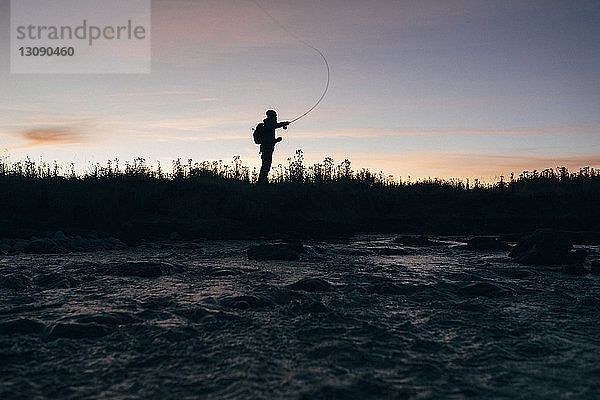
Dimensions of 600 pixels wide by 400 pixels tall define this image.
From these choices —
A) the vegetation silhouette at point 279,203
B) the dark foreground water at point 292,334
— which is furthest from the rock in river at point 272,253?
the vegetation silhouette at point 279,203

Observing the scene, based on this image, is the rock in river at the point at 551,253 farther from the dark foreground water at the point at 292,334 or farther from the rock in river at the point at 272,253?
the rock in river at the point at 272,253

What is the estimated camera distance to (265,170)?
15430 mm

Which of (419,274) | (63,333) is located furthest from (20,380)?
(419,274)

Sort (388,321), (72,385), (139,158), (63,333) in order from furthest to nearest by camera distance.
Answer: (139,158) < (388,321) < (63,333) < (72,385)

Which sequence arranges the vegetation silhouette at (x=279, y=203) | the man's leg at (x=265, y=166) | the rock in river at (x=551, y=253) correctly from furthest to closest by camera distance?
the man's leg at (x=265, y=166), the vegetation silhouette at (x=279, y=203), the rock in river at (x=551, y=253)

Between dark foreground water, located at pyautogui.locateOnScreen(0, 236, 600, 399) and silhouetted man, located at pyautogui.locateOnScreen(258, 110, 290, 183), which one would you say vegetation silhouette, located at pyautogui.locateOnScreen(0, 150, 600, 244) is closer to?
silhouetted man, located at pyautogui.locateOnScreen(258, 110, 290, 183)

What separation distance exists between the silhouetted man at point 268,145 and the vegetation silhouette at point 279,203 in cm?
48

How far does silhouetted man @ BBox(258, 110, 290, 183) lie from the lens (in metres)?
15.4

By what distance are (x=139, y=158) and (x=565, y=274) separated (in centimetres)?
1217

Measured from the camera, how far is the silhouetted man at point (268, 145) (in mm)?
15430

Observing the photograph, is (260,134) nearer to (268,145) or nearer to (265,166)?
(268,145)

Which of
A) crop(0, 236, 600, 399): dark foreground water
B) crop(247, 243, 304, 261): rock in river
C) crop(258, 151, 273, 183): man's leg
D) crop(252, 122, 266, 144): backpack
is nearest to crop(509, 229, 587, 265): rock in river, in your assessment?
crop(0, 236, 600, 399): dark foreground water

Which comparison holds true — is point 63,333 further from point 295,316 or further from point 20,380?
point 295,316

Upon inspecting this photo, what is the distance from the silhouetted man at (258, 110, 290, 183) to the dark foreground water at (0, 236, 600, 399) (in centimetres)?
929
